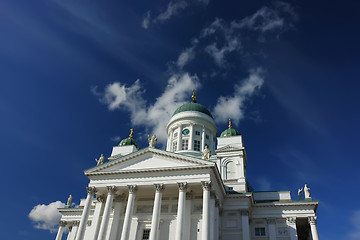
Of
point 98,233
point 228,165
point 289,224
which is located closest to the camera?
point 98,233

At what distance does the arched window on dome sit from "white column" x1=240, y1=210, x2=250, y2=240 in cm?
526

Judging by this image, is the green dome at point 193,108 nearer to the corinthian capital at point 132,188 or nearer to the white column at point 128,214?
the corinthian capital at point 132,188

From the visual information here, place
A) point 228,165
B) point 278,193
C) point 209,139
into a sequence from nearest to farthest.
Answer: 1. point 278,193
2. point 228,165
3. point 209,139

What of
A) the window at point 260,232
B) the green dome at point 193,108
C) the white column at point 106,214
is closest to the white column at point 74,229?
the white column at point 106,214

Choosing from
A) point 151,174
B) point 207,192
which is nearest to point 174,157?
point 151,174

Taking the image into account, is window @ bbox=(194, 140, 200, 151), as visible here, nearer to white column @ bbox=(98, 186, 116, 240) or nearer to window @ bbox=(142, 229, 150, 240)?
window @ bbox=(142, 229, 150, 240)

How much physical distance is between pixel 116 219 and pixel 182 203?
7.86 meters

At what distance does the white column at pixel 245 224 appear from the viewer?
Answer: 2811 cm

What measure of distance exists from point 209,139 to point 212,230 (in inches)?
781

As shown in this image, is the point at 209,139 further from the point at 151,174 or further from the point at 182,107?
the point at 151,174

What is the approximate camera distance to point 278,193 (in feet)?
108

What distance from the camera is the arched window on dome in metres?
34.2

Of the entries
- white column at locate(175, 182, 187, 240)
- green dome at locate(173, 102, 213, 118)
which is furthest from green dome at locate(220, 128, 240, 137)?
white column at locate(175, 182, 187, 240)

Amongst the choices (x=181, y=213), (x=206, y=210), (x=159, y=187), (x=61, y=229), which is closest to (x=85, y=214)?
(x=159, y=187)
